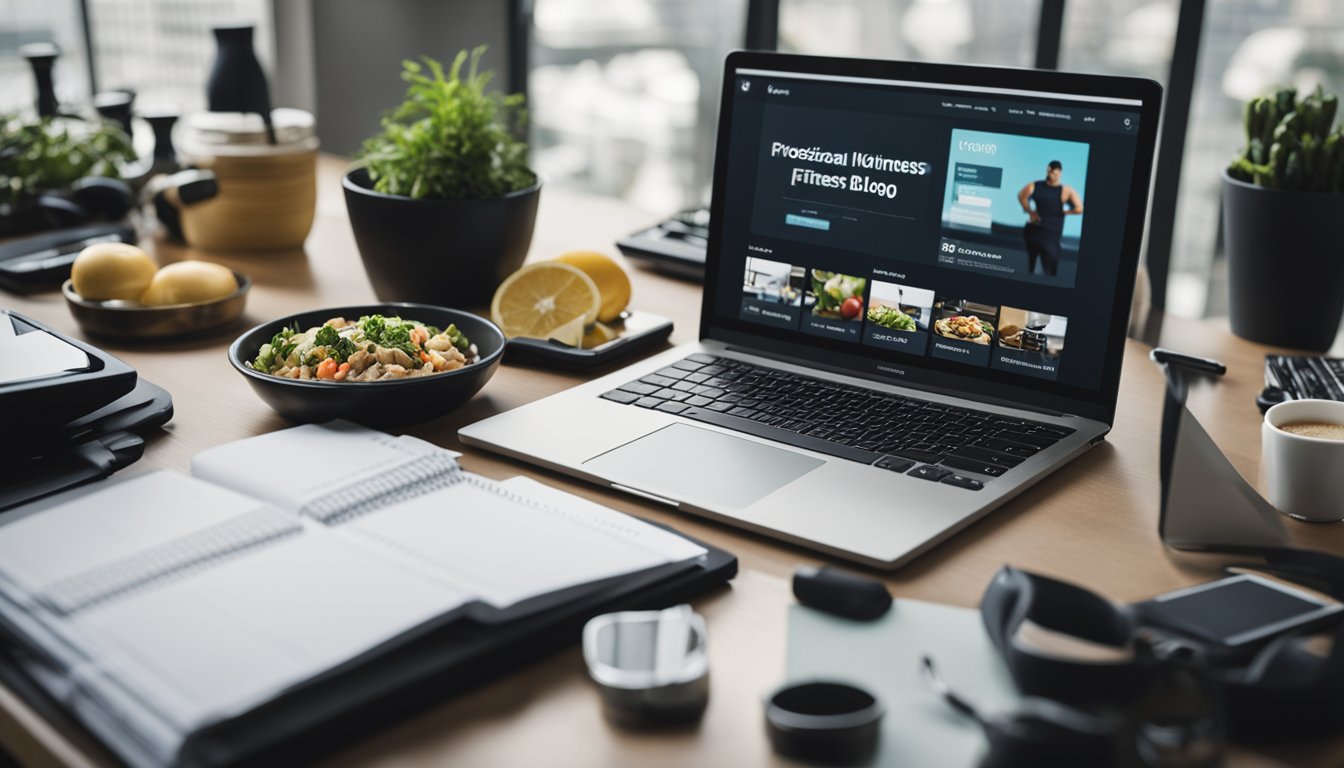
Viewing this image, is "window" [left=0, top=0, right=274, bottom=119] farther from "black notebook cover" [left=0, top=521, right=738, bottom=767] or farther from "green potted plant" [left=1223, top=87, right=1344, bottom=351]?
"black notebook cover" [left=0, top=521, right=738, bottom=767]

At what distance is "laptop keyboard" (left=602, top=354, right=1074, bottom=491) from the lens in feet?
3.40

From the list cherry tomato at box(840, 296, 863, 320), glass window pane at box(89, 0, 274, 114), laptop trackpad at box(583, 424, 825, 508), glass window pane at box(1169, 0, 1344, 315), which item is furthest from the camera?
glass window pane at box(89, 0, 274, 114)

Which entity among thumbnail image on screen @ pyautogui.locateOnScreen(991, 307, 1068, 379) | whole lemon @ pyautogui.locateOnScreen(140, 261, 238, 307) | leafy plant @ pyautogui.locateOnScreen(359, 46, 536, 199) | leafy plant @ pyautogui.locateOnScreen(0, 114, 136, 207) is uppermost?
leafy plant @ pyautogui.locateOnScreen(359, 46, 536, 199)

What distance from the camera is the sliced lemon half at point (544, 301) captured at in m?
1.35

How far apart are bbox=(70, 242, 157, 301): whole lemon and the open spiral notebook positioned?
20.1 inches

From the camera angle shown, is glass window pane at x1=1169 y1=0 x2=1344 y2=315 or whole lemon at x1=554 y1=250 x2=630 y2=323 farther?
glass window pane at x1=1169 y1=0 x2=1344 y2=315

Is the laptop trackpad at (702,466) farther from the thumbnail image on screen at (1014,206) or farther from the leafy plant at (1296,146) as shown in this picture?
the leafy plant at (1296,146)

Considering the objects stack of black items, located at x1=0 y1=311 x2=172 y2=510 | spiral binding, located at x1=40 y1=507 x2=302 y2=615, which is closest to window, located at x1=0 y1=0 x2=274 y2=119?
stack of black items, located at x1=0 y1=311 x2=172 y2=510

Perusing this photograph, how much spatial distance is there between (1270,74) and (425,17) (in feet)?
7.18

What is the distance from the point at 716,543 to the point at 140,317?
80 cm

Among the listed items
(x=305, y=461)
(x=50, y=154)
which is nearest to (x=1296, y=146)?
(x=305, y=461)

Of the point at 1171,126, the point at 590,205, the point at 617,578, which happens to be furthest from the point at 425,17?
the point at 617,578

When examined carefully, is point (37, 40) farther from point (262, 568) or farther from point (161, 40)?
point (262, 568)

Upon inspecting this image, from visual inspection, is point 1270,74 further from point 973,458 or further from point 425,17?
point 425,17
